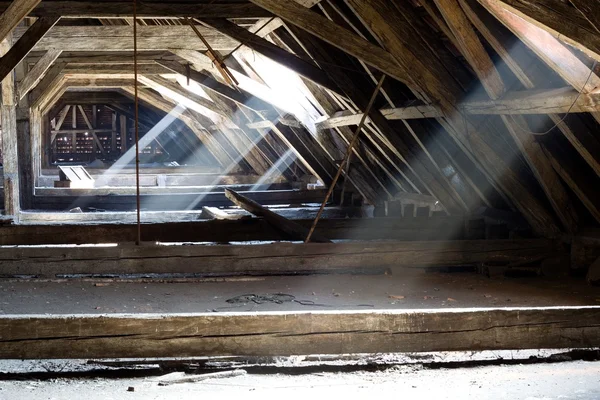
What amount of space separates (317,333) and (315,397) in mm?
419

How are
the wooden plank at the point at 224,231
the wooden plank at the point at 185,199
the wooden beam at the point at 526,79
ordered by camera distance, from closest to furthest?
the wooden beam at the point at 526,79 < the wooden plank at the point at 224,231 < the wooden plank at the point at 185,199

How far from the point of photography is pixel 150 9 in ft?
22.5

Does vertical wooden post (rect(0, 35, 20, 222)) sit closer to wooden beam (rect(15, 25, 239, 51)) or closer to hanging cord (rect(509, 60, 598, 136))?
wooden beam (rect(15, 25, 239, 51))

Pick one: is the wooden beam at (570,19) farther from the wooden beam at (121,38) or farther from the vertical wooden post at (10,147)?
the vertical wooden post at (10,147)

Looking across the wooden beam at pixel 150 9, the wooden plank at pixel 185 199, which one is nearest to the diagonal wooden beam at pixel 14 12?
the wooden beam at pixel 150 9

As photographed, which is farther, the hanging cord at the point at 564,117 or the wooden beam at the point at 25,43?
the wooden beam at the point at 25,43

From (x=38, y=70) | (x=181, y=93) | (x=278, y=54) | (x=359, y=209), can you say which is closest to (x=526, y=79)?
(x=278, y=54)

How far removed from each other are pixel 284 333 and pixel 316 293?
221cm

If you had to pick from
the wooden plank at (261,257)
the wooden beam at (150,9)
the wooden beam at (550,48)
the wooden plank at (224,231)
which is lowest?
the wooden plank at (261,257)

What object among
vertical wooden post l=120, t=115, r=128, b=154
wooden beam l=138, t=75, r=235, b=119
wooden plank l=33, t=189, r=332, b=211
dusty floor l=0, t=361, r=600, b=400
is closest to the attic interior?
dusty floor l=0, t=361, r=600, b=400

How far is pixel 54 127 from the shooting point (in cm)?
2366

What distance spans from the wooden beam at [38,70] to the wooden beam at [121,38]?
36cm

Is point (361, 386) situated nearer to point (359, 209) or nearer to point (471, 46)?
point (471, 46)

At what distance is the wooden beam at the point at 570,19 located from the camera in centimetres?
367
